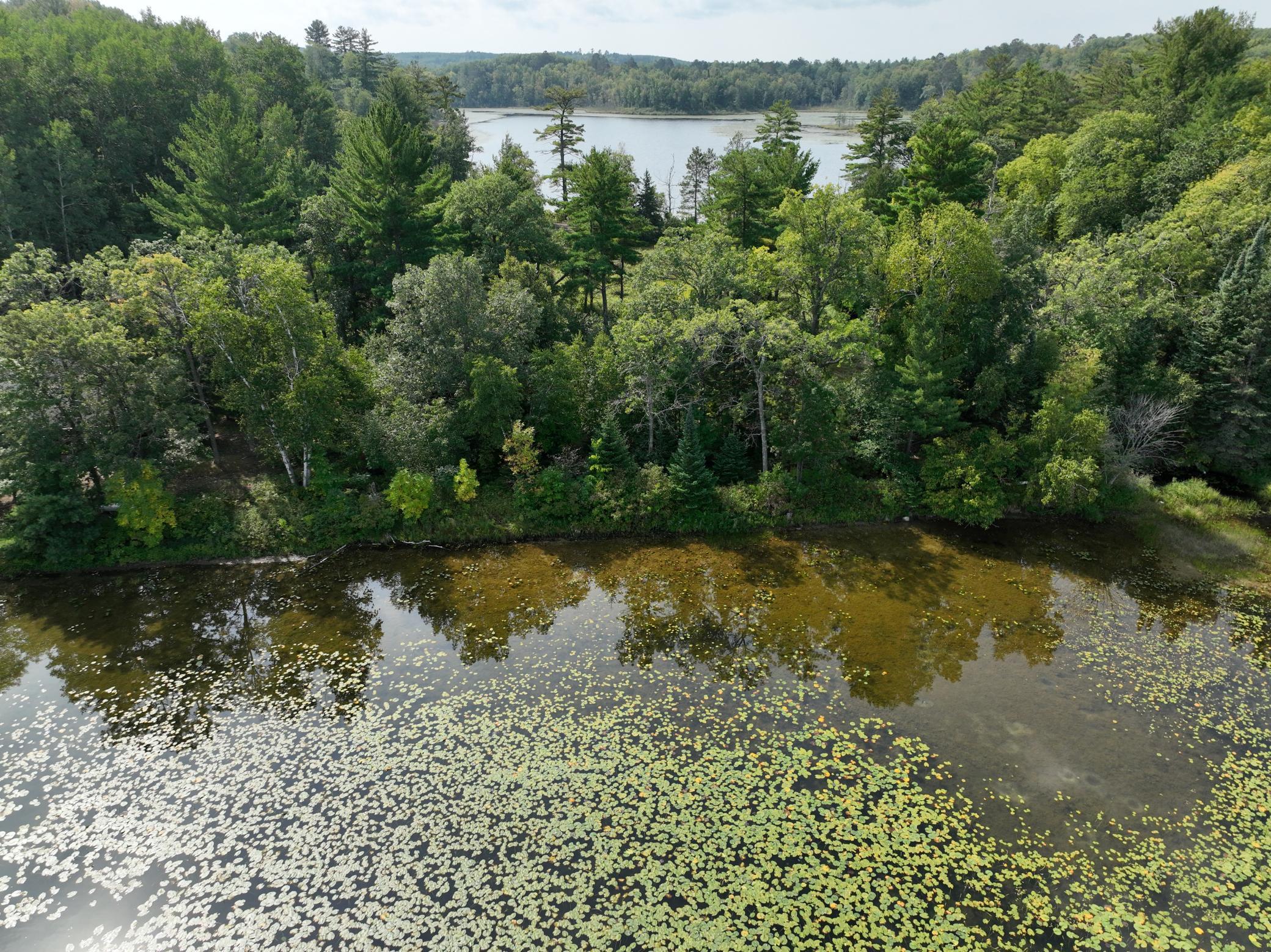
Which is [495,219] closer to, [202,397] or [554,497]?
[202,397]

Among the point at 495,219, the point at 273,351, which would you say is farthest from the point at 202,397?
the point at 495,219

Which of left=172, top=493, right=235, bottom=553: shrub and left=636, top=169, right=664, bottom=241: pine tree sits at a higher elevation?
left=636, top=169, right=664, bottom=241: pine tree

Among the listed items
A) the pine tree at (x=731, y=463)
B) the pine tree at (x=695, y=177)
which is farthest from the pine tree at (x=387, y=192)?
the pine tree at (x=695, y=177)

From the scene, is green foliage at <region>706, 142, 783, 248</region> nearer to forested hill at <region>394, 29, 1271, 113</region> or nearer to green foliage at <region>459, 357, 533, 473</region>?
green foliage at <region>459, 357, 533, 473</region>

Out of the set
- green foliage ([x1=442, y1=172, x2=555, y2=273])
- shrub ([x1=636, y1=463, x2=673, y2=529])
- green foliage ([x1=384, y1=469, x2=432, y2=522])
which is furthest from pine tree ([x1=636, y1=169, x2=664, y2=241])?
green foliage ([x1=384, y1=469, x2=432, y2=522])

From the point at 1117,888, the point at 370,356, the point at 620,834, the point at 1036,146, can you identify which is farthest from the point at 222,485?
the point at 1036,146

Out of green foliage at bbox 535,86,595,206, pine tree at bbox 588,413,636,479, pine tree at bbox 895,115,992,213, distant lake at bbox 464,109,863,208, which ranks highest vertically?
distant lake at bbox 464,109,863,208
